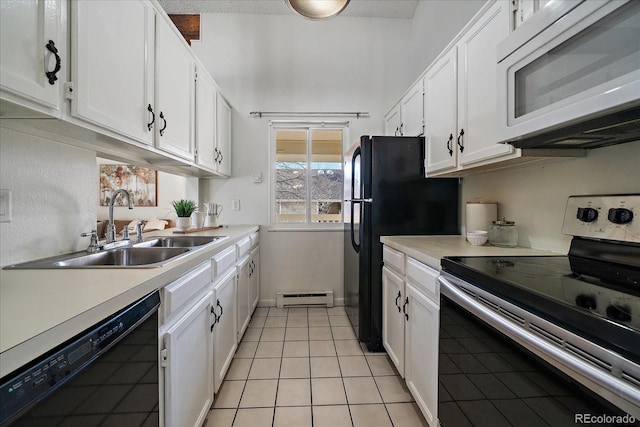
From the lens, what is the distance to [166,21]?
1.56m

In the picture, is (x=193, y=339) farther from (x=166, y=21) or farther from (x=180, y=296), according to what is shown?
(x=166, y=21)

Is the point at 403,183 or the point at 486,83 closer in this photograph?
the point at 486,83

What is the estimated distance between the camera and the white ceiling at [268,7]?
2844mm

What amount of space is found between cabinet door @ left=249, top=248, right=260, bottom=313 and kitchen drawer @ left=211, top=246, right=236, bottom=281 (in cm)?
68

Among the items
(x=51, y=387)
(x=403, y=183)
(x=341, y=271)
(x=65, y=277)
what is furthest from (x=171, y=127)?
(x=341, y=271)

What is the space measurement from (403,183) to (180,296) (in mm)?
1651

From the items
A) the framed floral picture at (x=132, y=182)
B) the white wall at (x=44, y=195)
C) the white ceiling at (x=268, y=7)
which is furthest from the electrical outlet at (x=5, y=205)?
the framed floral picture at (x=132, y=182)

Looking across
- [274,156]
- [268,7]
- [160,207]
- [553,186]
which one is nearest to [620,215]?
[553,186]

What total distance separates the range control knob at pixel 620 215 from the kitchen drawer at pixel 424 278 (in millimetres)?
661

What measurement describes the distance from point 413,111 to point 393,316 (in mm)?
1622

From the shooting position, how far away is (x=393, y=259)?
1.82 meters

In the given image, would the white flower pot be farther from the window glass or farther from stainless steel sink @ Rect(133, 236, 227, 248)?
the window glass

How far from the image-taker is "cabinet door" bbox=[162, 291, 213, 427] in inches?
38.7

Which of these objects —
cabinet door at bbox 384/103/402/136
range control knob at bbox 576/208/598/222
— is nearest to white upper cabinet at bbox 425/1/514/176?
range control knob at bbox 576/208/598/222
